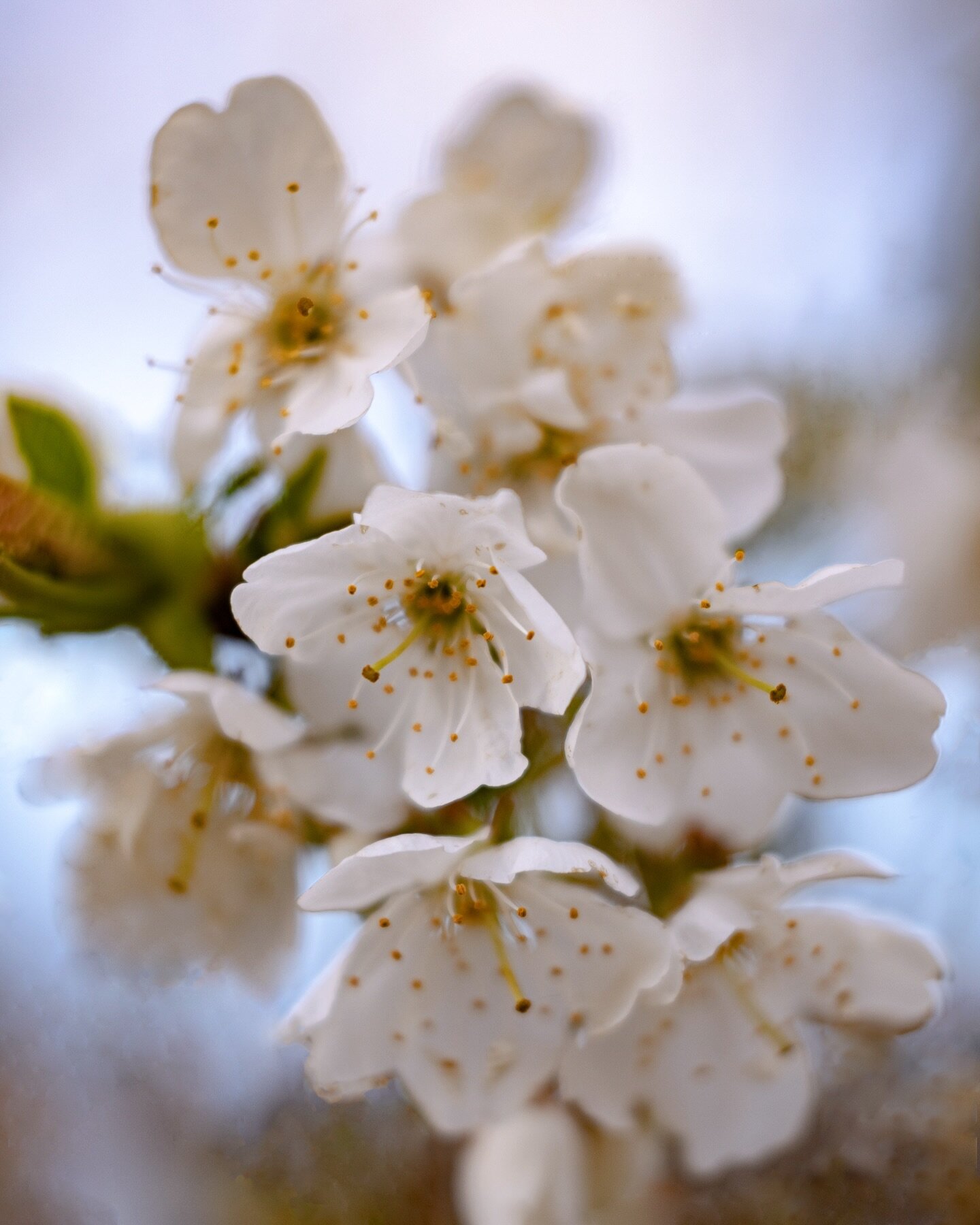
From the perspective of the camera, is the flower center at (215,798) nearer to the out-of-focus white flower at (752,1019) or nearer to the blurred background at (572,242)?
the blurred background at (572,242)

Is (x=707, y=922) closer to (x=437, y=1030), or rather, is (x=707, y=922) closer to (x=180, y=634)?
(x=437, y=1030)

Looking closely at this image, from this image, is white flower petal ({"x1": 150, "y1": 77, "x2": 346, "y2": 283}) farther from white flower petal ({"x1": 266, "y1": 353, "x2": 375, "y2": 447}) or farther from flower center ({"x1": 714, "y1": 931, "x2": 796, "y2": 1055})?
flower center ({"x1": 714, "y1": 931, "x2": 796, "y2": 1055})

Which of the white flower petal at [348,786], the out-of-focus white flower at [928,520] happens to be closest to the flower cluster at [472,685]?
the white flower petal at [348,786]

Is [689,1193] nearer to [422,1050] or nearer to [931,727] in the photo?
[422,1050]

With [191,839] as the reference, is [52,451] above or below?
above

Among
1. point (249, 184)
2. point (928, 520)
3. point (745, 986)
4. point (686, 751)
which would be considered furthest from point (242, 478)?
point (928, 520)

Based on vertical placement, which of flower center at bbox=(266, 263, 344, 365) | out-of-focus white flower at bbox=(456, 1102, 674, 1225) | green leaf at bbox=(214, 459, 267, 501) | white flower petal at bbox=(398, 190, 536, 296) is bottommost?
out-of-focus white flower at bbox=(456, 1102, 674, 1225)

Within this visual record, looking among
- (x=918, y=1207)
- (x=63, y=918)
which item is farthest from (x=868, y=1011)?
(x=63, y=918)

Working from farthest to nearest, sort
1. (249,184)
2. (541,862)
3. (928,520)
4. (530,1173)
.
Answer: (928,520), (530,1173), (249,184), (541,862)

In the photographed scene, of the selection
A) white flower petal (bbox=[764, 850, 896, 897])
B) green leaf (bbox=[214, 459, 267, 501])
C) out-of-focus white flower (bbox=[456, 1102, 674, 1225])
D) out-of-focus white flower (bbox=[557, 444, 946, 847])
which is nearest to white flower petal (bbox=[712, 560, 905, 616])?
out-of-focus white flower (bbox=[557, 444, 946, 847])
